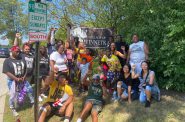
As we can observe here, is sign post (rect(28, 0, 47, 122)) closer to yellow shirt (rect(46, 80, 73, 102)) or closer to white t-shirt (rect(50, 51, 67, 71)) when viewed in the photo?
yellow shirt (rect(46, 80, 73, 102))

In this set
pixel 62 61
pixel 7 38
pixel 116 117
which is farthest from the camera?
pixel 7 38

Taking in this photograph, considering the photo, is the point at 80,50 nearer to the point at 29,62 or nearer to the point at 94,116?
the point at 29,62

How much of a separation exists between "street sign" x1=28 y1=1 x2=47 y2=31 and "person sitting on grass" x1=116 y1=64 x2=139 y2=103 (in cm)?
308

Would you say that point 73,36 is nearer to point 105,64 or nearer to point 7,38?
point 105,64

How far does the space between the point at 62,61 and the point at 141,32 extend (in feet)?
7.86

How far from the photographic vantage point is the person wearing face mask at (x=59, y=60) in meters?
9.62

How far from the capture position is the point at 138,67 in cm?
916

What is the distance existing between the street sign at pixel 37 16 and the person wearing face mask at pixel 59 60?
2.96 m

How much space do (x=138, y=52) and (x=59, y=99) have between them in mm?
2453

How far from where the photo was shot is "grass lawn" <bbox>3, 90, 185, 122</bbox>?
8.26 meters

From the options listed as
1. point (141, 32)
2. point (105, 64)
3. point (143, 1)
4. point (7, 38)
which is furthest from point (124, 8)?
A: point (7, 38)

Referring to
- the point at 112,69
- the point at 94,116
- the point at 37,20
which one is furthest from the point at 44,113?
the point at 37,20

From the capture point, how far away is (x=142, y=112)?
8461 mm

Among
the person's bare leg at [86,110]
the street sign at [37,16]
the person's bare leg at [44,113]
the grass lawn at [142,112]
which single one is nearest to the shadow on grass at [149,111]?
the grass lawn at [142,112]
